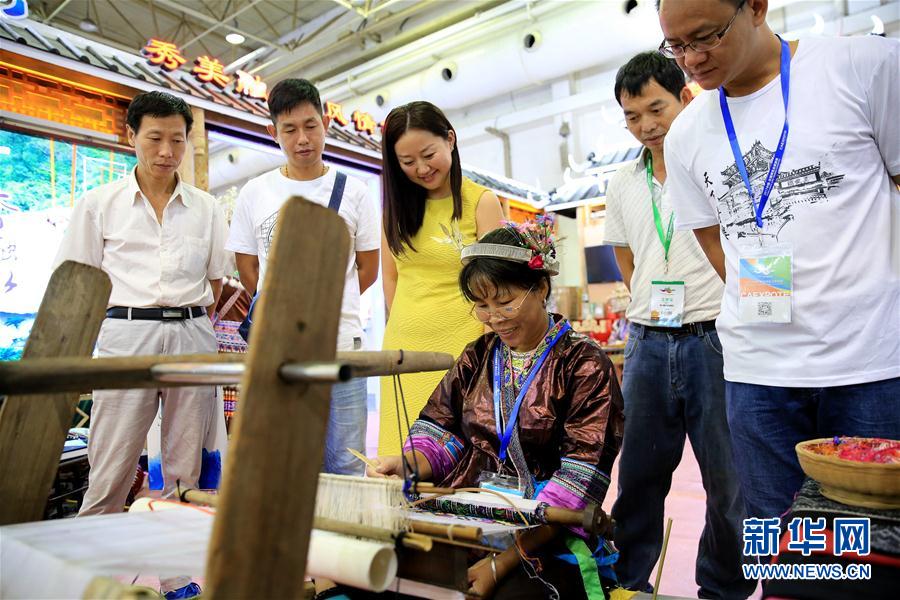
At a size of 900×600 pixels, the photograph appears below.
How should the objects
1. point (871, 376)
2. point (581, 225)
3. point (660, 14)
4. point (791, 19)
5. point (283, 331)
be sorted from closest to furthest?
point (283, 331)
point (871, 376)
point (660, 14)
point (791, 19)
point (581, 225)

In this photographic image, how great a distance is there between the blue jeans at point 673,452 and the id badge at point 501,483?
0.62 meters

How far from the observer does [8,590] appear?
0.89 m

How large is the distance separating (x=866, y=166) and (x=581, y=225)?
856cm

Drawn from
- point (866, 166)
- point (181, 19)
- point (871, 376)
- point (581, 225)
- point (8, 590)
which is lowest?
Result: point (8, 590)

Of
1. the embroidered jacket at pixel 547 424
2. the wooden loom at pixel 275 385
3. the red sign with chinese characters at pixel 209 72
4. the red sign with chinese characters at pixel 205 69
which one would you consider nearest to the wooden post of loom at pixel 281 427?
the wooden loom at pixel 275 385

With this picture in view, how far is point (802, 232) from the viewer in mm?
1290

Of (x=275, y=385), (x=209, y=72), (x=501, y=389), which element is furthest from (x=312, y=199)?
(x=209, y=72)

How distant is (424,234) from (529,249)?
2.04 ft

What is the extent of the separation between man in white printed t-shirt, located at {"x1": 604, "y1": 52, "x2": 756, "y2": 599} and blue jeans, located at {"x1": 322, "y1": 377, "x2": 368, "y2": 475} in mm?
909

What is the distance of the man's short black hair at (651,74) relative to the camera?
203 cm

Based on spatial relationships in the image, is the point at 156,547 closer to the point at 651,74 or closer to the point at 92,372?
the point at 92,372

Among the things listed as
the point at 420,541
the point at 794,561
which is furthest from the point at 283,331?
the point at 794,561

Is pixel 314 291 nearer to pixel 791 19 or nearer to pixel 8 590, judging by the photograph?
pixel 8 590

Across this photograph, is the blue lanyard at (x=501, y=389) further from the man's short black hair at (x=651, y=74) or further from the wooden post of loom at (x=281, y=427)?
the wooden post of loom at (x=281, y=427)
